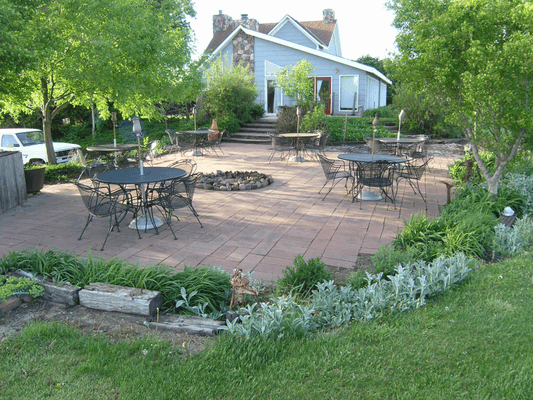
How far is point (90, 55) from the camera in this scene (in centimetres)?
841

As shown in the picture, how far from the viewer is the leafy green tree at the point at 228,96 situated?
58.6 feet

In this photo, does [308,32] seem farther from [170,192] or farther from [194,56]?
[170,192]

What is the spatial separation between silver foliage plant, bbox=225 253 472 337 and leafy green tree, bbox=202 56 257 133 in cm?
1468

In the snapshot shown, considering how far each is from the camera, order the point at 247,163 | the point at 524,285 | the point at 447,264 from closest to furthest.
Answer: the point at 524,285 → the point at 447,264 → the point at 247,163

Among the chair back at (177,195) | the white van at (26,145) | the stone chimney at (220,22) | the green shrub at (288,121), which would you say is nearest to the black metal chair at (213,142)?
the green shrub at (288,121)

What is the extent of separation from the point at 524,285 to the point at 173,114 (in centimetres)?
2458

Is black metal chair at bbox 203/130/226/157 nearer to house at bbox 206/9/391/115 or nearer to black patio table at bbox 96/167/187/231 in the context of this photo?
house at bbox 206/9/391/115

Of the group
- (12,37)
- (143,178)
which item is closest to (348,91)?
(12,37)

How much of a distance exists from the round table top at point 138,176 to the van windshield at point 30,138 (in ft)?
22.7

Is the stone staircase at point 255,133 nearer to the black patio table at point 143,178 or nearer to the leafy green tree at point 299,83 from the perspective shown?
the leafy green tree at point 299,83

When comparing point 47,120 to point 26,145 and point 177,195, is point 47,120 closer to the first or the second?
point 26,145

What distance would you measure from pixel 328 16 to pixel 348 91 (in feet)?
30.8

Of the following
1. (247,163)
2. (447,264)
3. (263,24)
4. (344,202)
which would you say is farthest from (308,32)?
(447,264)

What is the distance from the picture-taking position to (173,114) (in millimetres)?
25828
